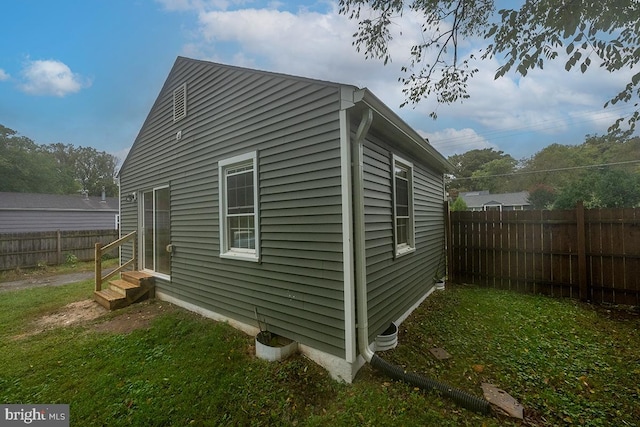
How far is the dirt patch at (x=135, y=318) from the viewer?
451cm

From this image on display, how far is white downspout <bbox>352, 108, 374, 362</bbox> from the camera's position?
2.98m

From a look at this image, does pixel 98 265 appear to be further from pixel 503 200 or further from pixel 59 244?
pixel 503 200

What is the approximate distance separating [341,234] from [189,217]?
3.44 meters

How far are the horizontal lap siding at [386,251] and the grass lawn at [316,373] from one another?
1.48 ft

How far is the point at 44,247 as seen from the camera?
10.9 metres

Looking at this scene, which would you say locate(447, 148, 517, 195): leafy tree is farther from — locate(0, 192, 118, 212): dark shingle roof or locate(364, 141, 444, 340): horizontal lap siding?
locate(0, 192, 118, 212): dark shingle roof

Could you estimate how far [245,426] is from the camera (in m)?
2.41

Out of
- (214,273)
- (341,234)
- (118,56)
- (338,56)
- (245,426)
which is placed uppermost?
(118,56)

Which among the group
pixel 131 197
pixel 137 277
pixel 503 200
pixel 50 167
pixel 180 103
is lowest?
pixel 137 277

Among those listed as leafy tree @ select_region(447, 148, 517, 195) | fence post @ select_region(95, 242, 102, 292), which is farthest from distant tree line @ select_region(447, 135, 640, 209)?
fence post @ select_region(95, 242, 102, 292)

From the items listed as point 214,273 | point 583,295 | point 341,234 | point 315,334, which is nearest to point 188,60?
point 214,273

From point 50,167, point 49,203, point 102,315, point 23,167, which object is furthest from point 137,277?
point 50,167

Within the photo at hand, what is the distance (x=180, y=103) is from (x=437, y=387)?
623cm

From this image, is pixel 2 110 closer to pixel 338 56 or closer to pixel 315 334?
pixel 338 56
